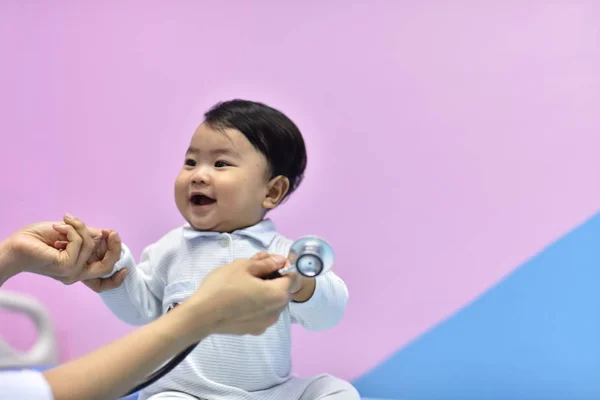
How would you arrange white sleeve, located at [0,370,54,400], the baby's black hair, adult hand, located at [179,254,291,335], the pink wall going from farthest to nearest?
1. the pink wall
2. the baby's black hair
3. adult hand, located at [179,254,291,335]
4. white sleeve, located at [0,370,54,400]

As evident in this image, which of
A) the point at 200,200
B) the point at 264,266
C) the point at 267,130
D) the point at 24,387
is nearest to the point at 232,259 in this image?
the point at 200,200

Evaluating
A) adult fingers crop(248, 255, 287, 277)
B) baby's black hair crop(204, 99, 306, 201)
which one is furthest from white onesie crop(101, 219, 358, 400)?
adult fingers crop(248, 255, 287, 277)

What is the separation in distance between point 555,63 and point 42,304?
1168 millimetres

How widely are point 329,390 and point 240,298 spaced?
1.43 ft

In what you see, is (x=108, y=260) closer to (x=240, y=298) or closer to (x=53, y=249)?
(x=53, y=249)

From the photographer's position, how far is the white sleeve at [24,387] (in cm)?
58

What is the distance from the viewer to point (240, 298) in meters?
0.70

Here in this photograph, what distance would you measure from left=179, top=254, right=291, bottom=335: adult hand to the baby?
0.94 ft

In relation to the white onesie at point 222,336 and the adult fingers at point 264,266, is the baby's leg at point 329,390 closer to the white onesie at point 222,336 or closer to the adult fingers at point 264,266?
the white onesie at point 222,336

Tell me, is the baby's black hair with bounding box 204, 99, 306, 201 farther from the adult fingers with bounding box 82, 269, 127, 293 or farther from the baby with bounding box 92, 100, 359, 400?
the adult fingers with bounding box 82, 269, 127, 293

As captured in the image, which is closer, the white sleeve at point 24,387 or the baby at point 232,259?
the white sleeve at point 24,387

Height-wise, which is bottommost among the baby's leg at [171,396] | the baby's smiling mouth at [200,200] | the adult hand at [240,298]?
the baby's leg at [171,396]

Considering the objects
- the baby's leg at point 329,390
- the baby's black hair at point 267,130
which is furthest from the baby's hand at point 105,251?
the baby's leg at point 329,390

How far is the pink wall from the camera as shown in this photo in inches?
55.1
